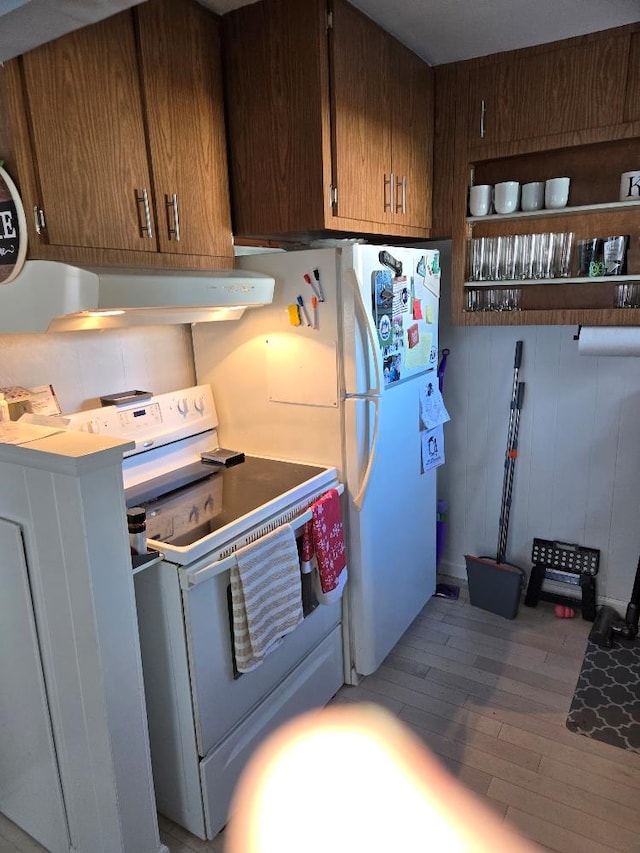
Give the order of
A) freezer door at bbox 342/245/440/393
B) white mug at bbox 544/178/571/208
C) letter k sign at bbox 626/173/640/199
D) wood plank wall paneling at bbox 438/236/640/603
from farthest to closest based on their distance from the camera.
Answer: wood plank wall paneling at bbox 438/236/640/603, white mug at bbox 544/178/571/208, letter k sign at bbox 626/173/640/199, freezer door at bbox 342/245/440/393

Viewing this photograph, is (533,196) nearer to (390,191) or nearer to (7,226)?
(390,191)

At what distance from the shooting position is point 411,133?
7.89 ft

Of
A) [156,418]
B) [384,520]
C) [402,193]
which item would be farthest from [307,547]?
[402,193]

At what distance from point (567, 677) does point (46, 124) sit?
2695 millimetres

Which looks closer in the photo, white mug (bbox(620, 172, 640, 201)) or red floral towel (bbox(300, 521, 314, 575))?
red floral towel (bbox(300, 521, 314, 575))

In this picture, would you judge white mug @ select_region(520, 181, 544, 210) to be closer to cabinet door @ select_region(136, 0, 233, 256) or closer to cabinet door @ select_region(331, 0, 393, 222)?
cabinet door @ select_region(331, 0, 393, 222)

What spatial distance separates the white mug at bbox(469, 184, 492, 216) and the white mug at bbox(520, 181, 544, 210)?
0.50ft

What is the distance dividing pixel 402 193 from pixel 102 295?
144 cm

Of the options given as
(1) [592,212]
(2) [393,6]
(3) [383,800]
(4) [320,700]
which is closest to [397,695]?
(4) [320,700]

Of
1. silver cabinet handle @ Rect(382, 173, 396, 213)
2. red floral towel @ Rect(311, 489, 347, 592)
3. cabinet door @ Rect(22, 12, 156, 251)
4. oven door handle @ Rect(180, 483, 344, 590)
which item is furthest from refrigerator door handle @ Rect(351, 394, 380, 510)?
cabinet door @ Rect(22, 12, 156, 251)

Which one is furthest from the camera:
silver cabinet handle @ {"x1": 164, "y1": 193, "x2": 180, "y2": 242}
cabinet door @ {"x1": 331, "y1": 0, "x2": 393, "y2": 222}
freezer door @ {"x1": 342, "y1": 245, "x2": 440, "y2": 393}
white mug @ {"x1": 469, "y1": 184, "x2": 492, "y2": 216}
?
white mug @ {"x1": 469, "y1": 184, "x2": 492, "y2": 216}

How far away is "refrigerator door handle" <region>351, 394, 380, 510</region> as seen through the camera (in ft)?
6.93

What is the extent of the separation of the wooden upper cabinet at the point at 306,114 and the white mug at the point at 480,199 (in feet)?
1.80

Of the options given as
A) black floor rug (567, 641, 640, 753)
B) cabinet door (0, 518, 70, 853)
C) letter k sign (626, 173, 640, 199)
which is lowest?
black floor rug (567, 641, 640, 753)
